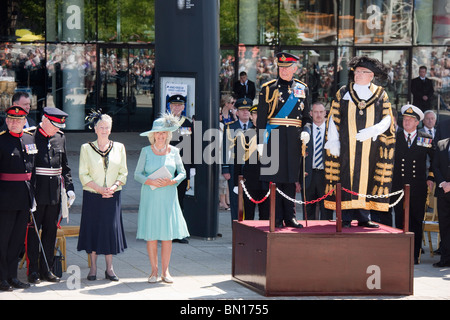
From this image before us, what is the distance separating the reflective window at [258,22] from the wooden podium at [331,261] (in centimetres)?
1610

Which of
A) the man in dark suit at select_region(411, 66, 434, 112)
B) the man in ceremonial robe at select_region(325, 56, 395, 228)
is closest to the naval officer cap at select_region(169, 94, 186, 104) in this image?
the man in ceremonial robe at select_region(325, 56, 395, 228)

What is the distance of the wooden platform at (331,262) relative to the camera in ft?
27.5

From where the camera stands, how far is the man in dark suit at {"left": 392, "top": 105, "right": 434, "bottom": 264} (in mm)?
10688

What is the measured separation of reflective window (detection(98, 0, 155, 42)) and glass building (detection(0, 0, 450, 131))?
27 mm

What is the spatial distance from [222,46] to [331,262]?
16279 millimetres

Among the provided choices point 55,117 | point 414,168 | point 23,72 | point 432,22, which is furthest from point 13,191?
point 432,22

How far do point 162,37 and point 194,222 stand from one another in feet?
8.31

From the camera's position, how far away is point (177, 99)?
37.6 feet

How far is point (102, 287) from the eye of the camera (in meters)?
8.78

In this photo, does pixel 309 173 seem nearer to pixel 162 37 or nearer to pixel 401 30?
pixel 162 37

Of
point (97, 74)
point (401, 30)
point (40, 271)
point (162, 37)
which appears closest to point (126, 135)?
point (97, 74)

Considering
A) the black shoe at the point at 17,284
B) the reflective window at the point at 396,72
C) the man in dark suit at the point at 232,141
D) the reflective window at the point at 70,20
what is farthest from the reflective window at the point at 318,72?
the black shoe at the point at 17,284
